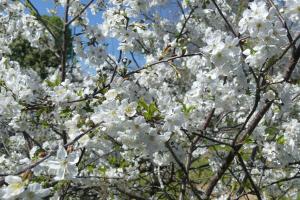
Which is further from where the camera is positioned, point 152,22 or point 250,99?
point 152,22

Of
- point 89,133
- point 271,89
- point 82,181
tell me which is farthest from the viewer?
point 82,181

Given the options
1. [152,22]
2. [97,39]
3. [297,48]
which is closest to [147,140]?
[297,48]

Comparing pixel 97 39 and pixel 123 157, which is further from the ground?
pixel 97 39

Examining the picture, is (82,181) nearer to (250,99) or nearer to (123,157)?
(123,157)

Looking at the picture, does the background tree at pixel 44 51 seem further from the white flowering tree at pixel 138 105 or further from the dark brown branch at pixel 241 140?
the dark brown branch at pixel 241 140

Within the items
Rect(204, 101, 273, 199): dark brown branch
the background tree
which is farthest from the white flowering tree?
the background tree

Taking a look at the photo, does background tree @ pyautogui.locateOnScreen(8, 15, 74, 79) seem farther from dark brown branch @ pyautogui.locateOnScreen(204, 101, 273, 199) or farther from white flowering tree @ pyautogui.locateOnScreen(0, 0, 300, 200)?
dark brown branch @ pyautogui.locateOnScreen(204, 101, 273, 199)

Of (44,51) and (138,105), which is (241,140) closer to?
(138,105)

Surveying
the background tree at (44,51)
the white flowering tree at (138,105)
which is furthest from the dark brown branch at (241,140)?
the background tree at (44,51)

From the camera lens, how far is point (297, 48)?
282 centimetres

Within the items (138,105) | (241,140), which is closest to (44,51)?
(241,140)

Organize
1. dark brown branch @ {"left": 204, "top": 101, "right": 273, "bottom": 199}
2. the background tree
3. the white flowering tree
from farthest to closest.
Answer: the background tree
dark brown branch @ {"left": 204, "top": 101, "right": 273, "bottom": 199}
the white flowering tree

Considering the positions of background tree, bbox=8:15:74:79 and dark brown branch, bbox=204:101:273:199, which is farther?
background tree, bbox=8:15:74:79

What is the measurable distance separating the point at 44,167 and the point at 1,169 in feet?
5.63
